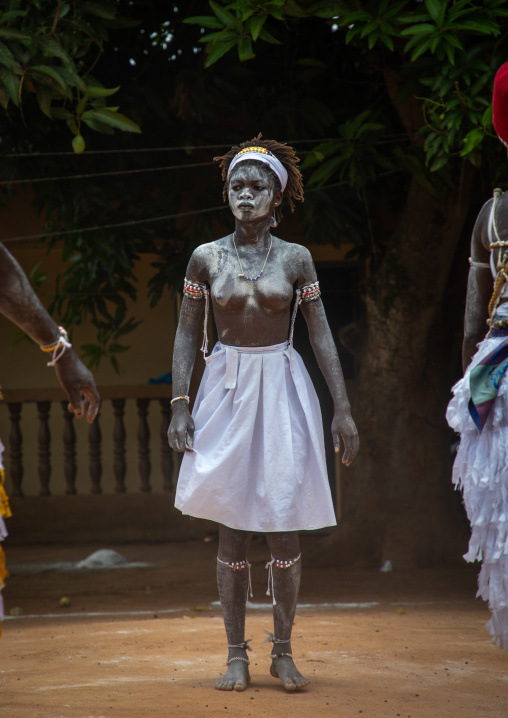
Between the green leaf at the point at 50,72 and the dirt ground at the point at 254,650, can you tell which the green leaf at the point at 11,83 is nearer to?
the green leaf at the point at 50,72

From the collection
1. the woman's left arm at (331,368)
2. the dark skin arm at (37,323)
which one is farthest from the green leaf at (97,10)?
the dark skin arm at (37,323)

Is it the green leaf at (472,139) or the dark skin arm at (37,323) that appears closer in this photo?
the dark skin arm at (37,323)

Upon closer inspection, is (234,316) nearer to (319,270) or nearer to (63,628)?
(63,628)

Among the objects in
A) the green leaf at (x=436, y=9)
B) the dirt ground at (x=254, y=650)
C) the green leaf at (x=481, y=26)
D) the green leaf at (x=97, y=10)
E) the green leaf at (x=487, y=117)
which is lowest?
the dirt ground at (x=254, y=650)

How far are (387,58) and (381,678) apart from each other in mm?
5098

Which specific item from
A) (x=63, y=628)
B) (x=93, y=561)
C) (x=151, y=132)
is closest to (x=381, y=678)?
(x=63, y=628)

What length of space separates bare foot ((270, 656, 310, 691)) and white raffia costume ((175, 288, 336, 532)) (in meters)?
0.59

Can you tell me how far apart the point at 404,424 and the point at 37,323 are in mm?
5261

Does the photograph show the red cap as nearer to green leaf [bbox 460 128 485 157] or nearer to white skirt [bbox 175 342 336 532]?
white skirt [bbox 175 342 336 532]

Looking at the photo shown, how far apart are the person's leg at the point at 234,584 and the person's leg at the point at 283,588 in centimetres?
12

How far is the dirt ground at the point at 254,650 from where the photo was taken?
3.46 meters

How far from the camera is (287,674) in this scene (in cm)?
371

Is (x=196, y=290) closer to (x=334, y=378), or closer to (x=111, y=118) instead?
(x=334, y=378)

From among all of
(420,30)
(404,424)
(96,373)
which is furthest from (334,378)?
(96,373)
